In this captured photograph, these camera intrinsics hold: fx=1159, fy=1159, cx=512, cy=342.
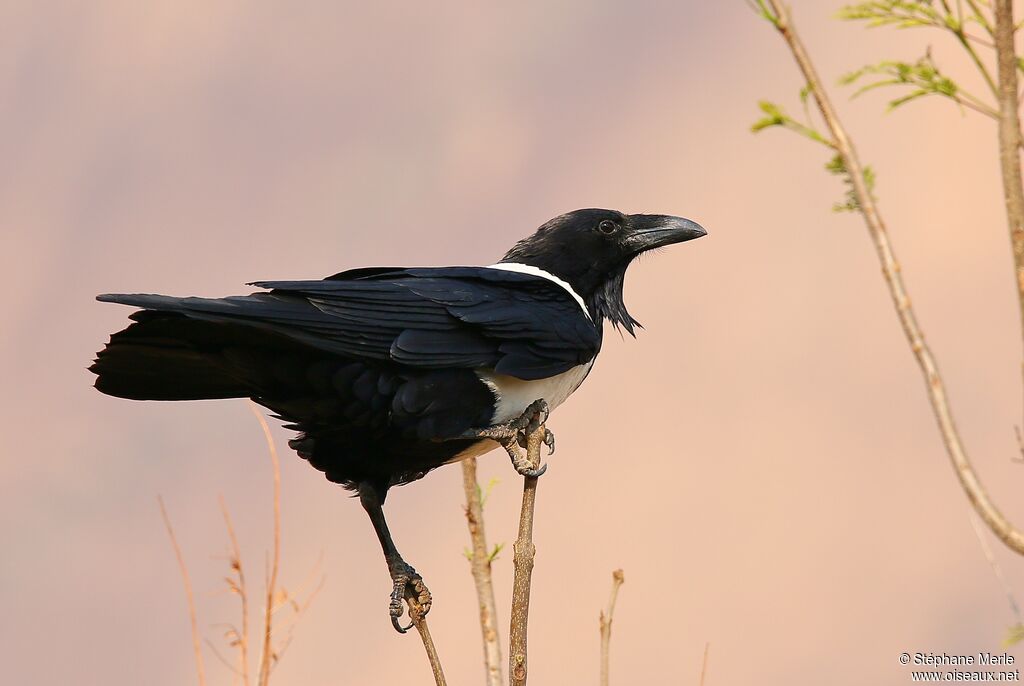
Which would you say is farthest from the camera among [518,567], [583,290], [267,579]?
[583,290]

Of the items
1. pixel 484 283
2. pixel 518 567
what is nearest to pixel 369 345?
pixel 484 283

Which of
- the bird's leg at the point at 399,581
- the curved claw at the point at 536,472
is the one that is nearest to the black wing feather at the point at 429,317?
the curved claw at the point at 536,472

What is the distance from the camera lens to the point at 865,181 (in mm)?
3262

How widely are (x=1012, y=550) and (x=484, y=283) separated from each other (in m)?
1.60

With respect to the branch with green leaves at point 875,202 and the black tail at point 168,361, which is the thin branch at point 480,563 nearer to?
the black tail at point 168,361

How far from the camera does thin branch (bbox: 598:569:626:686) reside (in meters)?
3.12

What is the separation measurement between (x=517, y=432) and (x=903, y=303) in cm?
109

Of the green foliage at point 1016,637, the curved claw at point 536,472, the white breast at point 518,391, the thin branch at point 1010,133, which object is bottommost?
the green foliage at point 1016,637

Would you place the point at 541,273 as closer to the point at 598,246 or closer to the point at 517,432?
the point at 598,246

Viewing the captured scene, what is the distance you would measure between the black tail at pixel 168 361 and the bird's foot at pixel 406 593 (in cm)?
70

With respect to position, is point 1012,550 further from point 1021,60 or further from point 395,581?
point 395,581

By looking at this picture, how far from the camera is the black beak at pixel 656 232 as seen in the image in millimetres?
3824

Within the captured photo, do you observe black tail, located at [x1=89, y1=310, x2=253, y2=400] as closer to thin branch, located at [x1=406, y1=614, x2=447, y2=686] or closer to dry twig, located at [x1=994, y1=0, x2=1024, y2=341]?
thin branch, located at [x1=406, y1=614, x2=447, y2=686]

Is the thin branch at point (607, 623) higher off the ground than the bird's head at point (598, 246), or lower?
lower
